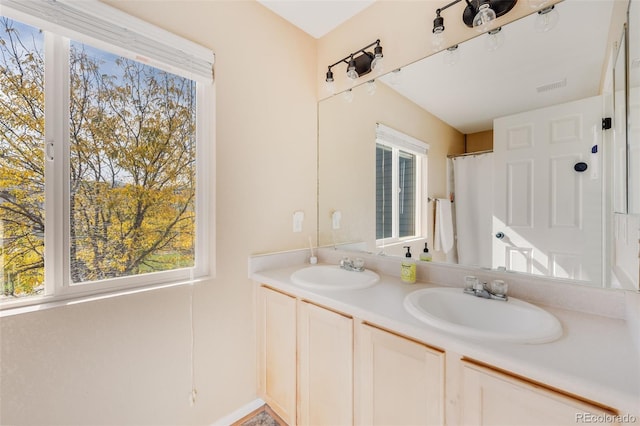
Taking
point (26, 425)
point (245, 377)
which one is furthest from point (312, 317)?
point (26, 425)

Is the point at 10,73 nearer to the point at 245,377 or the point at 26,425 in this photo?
the point at 26,425

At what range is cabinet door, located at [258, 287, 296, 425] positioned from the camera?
1385 mm

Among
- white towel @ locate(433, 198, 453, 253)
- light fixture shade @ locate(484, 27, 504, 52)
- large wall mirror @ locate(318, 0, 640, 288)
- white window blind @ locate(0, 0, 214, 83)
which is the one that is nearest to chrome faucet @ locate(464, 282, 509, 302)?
large wall mirror @ locate(318, 0, 640, 288)

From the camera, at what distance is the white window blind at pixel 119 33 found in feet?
3.31

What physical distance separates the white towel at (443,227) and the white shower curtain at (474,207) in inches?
1.5

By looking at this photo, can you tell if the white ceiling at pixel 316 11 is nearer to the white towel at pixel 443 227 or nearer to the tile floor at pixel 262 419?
the white towel at pixel 443 227

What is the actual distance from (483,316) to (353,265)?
0.73m

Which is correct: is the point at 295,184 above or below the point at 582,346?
above

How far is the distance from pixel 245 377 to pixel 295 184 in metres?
1.26

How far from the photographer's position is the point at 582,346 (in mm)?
750

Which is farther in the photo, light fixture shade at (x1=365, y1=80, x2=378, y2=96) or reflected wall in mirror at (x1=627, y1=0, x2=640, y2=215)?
light fixture shade at (x1=365, y1=80, x2=378, y2=96)

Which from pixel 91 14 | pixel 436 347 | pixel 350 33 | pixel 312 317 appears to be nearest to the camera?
pixel 436 347

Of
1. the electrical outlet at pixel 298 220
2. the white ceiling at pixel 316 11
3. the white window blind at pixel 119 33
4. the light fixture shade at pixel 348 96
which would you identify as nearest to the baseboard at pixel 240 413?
the electrical outlet at pixel 298 220

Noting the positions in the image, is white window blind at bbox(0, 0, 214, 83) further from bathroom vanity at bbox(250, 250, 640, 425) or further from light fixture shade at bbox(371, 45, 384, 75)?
bathroom vanity at bbox(250, 250, 640, 425)
